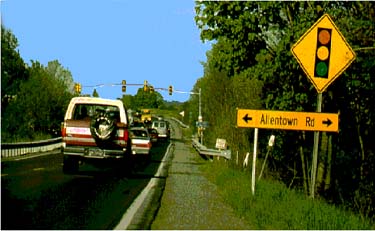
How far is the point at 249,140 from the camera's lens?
99.2 ft

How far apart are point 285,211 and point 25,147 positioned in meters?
27.5

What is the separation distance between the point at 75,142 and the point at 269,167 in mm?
9585

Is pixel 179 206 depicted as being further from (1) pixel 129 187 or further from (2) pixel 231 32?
(2) pixel 231 32

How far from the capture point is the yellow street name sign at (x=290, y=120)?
14.4 metres

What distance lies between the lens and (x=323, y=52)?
13453 mm

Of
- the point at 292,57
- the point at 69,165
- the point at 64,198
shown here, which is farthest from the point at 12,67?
the point at 64,198

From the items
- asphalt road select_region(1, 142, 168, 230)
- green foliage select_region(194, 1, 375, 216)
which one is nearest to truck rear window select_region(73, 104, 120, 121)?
asphalt road select_region(1, 142, 168, 230)

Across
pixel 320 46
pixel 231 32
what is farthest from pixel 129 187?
pixel 320 46

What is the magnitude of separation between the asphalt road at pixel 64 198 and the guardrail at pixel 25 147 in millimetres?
9530

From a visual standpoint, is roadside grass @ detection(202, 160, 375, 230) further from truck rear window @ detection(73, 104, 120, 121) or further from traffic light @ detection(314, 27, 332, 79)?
truck rear window @ detection(73, 104, 120, 121)

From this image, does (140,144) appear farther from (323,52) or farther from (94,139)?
(323,52)

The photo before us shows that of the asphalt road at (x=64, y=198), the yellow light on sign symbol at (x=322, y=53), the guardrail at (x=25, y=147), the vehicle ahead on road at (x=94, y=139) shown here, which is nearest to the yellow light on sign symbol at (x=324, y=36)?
the yellow light on sign symbol at (x=322, y=53)

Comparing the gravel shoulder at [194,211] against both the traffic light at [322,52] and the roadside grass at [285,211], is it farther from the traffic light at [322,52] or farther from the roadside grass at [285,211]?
the traffic light at [322,52]

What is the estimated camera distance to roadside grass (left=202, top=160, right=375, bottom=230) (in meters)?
10.9
